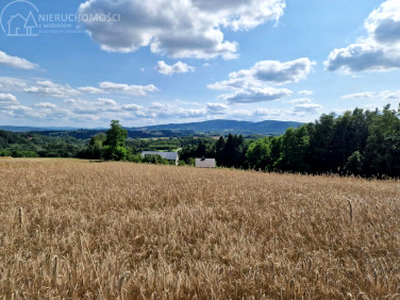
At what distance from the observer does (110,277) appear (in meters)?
2.12

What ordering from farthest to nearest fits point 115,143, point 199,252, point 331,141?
point 115,143
point 331,141
point 199,252

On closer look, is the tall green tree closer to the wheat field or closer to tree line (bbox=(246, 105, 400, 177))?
tree line (bbox=(246, 105, 400, 177))

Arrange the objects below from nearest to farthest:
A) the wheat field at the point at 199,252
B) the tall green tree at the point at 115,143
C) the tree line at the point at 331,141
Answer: the wheat field at the point at 199,252 < the tree line at the point at 331,141 < the tall green tree at the point at 115,143

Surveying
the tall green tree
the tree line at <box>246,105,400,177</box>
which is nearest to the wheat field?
the tree line at <box>246,105,400,177</box>

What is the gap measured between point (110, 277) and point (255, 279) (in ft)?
4.54

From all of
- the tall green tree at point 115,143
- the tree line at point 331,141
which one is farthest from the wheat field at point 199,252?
the tall green tree at point 115,143

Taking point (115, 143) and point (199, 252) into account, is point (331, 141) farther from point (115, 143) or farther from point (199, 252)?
point (199, 252)

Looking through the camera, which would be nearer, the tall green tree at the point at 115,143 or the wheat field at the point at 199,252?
the wheat field at the point at 199,252

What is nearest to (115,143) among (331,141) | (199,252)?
(331,141)

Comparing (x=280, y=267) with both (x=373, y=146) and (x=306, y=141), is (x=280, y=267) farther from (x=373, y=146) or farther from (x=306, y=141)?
(x=306, y=141)

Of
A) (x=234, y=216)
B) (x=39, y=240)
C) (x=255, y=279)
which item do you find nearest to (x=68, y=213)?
(x=39, y=240)

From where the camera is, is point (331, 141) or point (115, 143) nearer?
point (331, 141)

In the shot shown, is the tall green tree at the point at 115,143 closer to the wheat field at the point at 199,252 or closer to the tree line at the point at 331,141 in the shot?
the tree line at the point at 331,141

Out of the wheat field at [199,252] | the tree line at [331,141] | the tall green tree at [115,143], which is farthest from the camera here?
the tall green tree at [115,143]
